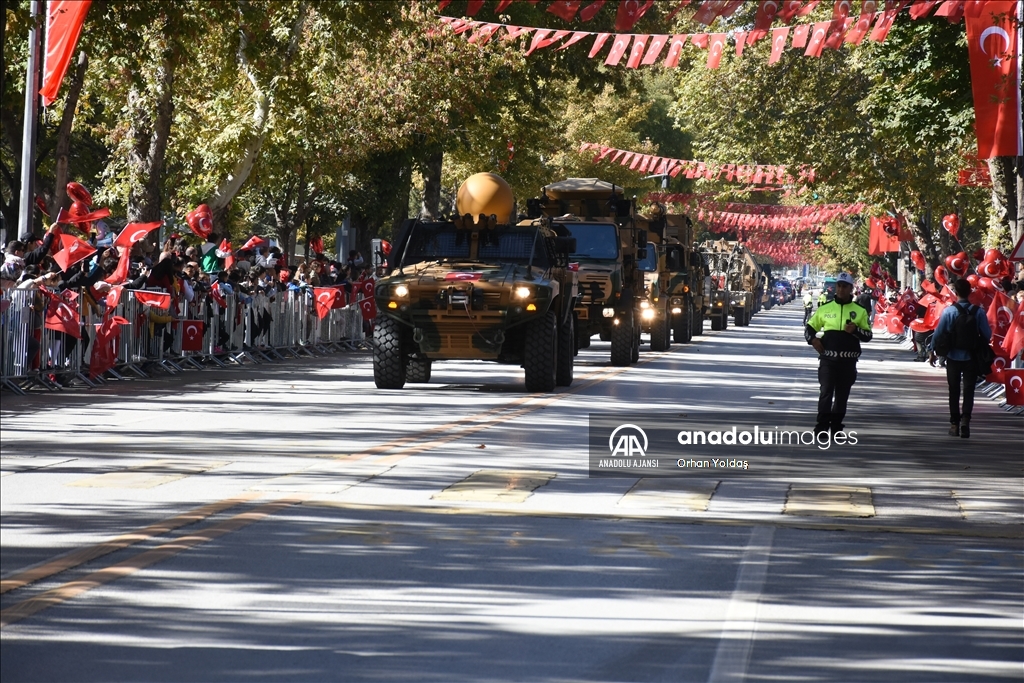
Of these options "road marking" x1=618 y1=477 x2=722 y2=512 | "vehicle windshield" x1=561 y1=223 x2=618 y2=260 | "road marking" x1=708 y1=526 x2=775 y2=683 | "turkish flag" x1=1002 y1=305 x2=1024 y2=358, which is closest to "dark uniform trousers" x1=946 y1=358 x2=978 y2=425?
"turkish flag" x1=1002 y1=305 x2=1024 y2=358

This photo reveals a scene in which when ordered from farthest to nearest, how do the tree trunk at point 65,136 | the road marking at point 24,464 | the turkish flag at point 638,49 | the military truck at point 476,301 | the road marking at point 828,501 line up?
the tree trunk at point 65,136 < the turkish flag at point 638,49 < the military truck at point 476,301 < the road marking at point 24,464 < the road marking at point 828,501

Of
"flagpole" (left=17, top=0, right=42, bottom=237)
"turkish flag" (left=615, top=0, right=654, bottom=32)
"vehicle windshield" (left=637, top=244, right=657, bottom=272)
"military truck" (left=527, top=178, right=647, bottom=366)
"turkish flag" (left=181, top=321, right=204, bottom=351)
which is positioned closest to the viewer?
"turkish flag" (left=615, top=0, right=654, bottom=32)

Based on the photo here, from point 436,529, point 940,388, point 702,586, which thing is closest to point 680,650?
point 702,586

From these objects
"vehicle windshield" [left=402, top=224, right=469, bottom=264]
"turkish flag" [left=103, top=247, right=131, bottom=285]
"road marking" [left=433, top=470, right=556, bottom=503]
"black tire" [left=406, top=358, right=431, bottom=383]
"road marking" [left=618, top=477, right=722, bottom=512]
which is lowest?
"road marking" [left=618, top=477, right=722, bottom=512]

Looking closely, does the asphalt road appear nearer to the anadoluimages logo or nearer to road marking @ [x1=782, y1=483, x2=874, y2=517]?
road marking @ [x1=782, y1=483, x2=874, y2=517]

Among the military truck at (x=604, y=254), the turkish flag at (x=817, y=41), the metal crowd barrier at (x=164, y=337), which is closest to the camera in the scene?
→ the metal crowd barrier at (x=164, y=337)

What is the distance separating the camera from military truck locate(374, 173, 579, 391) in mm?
20641

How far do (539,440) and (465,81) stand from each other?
2397 centimetres

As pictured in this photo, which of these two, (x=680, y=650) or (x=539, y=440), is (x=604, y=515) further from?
(x=539, y=440)

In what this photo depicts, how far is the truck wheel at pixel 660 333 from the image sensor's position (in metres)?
36.6

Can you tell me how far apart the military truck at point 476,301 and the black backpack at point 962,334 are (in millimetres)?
4949

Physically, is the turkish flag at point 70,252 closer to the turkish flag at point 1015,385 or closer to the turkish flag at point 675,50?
the turkish flag at point 675,50

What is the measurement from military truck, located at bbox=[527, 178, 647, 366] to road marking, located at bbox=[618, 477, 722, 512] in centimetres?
1644

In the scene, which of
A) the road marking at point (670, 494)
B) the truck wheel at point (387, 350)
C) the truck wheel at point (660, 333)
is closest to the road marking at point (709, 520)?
the road marking at point (670, 494)
